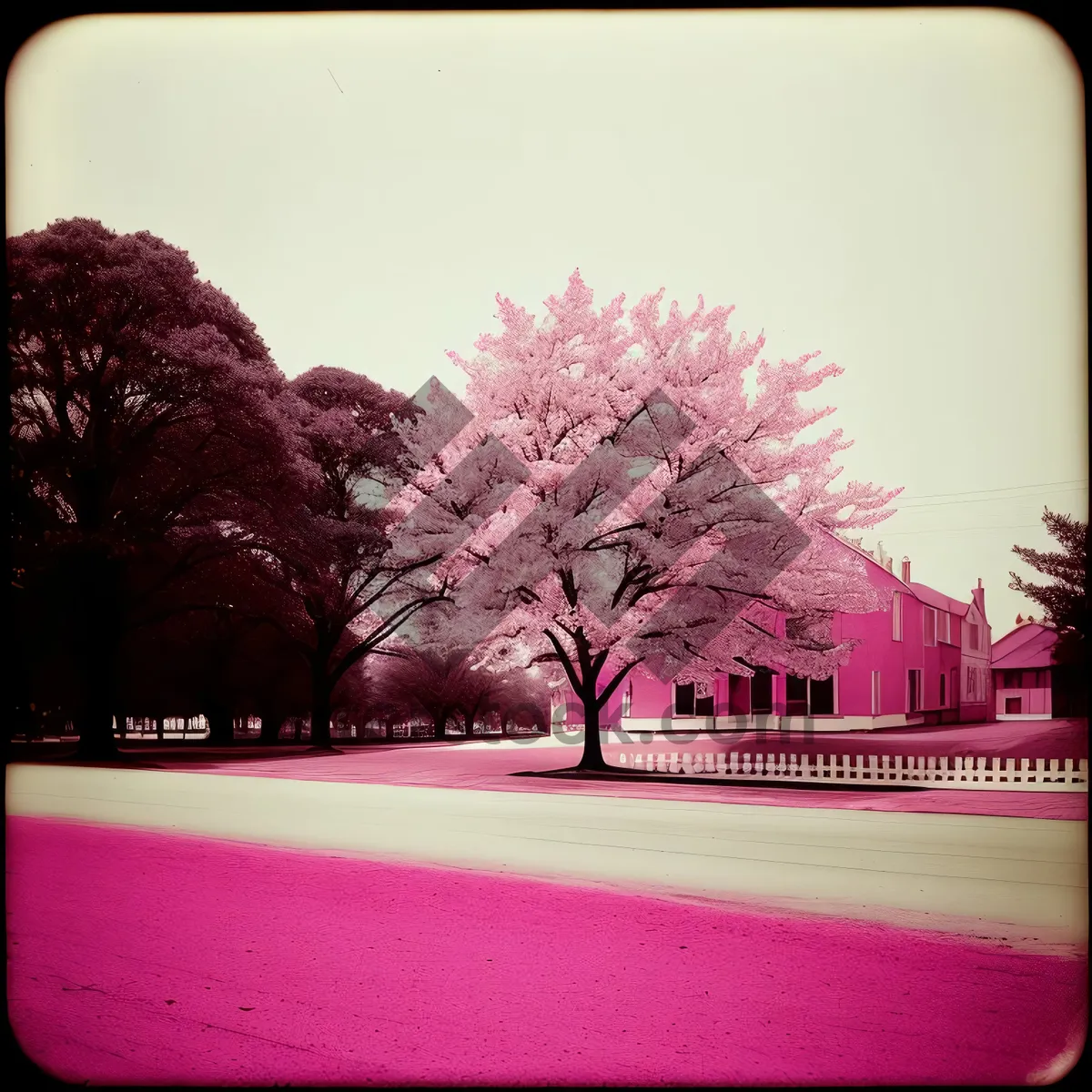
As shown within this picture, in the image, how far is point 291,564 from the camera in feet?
36.7

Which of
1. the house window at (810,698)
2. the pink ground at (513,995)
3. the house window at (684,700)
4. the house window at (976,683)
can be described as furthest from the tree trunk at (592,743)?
the pink ground at (513,995)

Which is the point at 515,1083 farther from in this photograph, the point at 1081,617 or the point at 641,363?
the point at 641,363

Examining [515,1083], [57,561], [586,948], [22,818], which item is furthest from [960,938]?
[57,561]

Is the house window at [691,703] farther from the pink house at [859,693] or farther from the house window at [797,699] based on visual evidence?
the house window at [797,699]

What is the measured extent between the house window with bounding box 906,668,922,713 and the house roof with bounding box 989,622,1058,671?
3.43 m

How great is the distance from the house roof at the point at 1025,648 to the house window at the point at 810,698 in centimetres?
386

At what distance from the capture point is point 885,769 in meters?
11.6

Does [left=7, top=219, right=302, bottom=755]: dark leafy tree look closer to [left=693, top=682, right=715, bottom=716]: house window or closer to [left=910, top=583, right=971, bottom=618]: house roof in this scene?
[left=910, top=583, right=971, bottom=618]: house roof

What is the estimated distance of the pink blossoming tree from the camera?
11.1m

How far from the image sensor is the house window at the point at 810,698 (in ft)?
55.1

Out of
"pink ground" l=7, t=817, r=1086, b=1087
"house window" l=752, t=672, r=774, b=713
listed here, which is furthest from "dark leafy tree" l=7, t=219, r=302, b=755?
"house window" l=752, t=672, r=774, b=713

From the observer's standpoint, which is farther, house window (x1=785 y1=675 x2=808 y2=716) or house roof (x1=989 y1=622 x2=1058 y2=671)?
house window (x1=785 y1=675 x2=808 y2=716)

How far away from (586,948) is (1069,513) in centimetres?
413

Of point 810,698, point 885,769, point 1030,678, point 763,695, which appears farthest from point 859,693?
point 885,769
